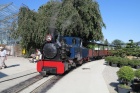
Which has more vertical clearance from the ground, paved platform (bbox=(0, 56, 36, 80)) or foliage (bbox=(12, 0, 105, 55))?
foliage (bbox=(12, 0, 105, 55))

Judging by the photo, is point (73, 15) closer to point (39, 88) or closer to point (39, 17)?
point (39, 17)

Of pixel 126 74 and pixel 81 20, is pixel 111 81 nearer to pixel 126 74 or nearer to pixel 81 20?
pixel 126 74

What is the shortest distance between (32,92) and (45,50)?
5076 millimetres

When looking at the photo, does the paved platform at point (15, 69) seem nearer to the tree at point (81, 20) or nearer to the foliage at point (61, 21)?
the foliage at point (61, 21)

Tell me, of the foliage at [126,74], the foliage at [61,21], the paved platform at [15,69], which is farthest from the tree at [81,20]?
the foliage at [126,74]

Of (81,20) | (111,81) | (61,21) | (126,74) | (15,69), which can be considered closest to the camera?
(126,74)

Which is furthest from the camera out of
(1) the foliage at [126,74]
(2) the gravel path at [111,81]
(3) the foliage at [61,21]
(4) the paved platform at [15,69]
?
(3) the foliage at [61,21]

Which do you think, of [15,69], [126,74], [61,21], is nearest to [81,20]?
[61,21]

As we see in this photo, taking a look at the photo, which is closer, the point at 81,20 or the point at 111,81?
the point at 111,81

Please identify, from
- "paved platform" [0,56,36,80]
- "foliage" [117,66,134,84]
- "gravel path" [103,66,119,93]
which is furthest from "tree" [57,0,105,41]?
"foliage" [117,66,134,84]

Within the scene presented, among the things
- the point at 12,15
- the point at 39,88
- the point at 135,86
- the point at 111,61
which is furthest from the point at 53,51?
the point at 12,15

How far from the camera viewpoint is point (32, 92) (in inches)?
359

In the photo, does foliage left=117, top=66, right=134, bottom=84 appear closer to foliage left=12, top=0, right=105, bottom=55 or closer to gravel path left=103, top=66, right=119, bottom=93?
gravel path left=103, top=66, right=119, bottom=93

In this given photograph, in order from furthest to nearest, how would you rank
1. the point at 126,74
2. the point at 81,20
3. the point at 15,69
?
the point at 81,20 < the point at 15,69 < the point at 126,74
